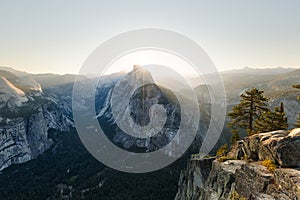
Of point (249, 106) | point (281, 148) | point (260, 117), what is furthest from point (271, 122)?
point (281, 148)

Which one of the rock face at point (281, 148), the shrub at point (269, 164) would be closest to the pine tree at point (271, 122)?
the rock face at point (281, 148)

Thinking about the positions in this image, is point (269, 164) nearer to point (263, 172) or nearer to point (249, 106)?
point (263, 172)

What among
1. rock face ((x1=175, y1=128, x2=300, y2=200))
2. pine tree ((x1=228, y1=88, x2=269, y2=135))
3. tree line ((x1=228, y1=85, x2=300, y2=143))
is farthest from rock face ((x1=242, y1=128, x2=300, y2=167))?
pine tree ((x1=228, y1=88, x2=269, y2=135))

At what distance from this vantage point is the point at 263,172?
2416 cm

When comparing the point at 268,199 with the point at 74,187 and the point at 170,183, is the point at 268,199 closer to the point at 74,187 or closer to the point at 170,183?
the point at 170,183

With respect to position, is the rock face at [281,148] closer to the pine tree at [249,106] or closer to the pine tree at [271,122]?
the pine tree at [271,122]

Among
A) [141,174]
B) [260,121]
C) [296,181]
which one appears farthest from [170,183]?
[296,181]

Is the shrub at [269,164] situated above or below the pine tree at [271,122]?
below

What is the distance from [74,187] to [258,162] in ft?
592

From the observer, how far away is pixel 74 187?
18225cm

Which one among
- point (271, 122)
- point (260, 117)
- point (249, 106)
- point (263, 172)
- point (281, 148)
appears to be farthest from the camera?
point (249, 106)

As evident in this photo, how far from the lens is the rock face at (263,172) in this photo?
20.9m

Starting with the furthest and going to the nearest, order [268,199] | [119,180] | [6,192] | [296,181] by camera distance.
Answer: [6,192], [119,180], [268,199], [296,181]

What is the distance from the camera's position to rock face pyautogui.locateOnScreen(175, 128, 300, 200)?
20.9 meters
